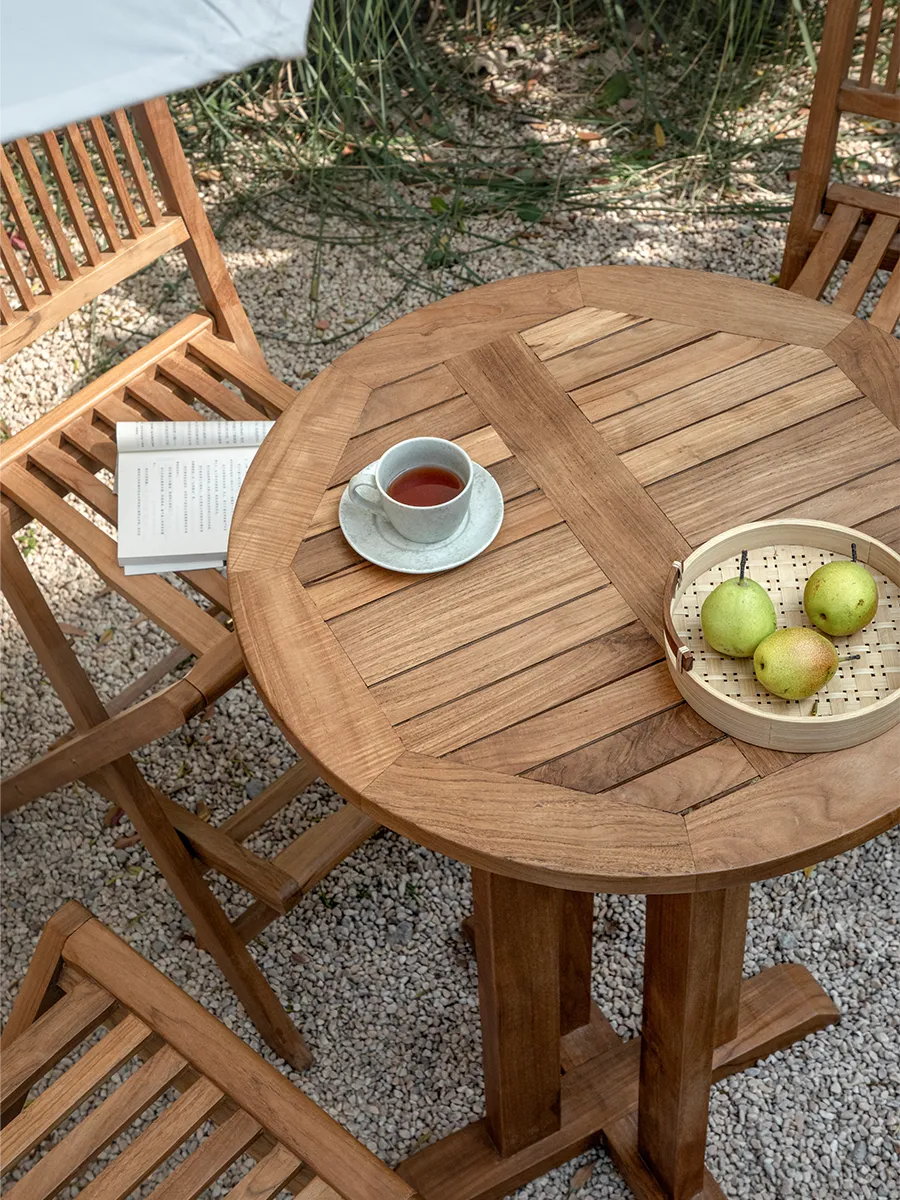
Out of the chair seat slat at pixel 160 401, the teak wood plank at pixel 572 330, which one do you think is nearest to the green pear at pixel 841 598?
the teak wood plank at pixel 572 330

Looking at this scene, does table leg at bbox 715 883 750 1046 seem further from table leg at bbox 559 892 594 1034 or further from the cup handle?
the cup handle

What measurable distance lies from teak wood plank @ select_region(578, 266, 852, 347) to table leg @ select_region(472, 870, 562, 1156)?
0.89 meters

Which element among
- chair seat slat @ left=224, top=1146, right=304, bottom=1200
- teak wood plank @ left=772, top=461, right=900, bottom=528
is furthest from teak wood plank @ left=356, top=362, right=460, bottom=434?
chair seat slat @ left=224, top=1146, right=304, bottom=1200

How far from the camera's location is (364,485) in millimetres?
1554

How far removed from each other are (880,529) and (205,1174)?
3.80 feet

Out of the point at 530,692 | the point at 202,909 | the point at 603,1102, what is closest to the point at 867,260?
the point at 530,692

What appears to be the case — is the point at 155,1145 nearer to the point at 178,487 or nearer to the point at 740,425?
the point at 178,487

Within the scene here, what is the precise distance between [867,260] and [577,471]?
3.75 ft

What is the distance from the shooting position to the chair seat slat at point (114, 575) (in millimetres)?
1940

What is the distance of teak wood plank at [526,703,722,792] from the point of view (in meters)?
1.33

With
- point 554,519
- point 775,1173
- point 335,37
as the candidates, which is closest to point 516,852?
point 554,519

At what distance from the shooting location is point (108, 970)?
5.21 feet

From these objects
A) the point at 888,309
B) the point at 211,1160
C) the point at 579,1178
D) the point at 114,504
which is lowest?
the point at 579,1178

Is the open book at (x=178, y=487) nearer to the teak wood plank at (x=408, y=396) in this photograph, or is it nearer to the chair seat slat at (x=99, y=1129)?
the teak wood plank at (x=408, y=396)
